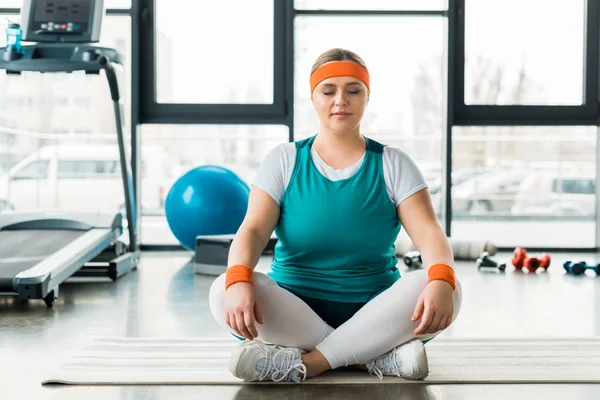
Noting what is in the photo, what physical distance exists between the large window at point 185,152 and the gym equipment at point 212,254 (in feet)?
4.17

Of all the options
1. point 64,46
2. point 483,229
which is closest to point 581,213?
point 483,229

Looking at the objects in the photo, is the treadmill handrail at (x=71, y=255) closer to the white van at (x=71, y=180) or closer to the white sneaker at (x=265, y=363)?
the white sneaker at (x=265, y=363)

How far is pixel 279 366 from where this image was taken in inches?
76.5

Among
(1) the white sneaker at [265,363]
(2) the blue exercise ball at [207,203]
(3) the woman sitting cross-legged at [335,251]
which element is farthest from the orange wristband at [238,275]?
(2) the blue exercise ball at [207,203]

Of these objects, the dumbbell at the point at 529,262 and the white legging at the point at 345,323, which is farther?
the dumbbell at the point at 529,262

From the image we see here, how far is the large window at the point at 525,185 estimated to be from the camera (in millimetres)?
5461

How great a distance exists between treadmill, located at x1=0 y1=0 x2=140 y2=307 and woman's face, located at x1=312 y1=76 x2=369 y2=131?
6.15 feet

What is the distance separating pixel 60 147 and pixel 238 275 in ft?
13.9

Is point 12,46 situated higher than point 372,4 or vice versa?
point 372,4

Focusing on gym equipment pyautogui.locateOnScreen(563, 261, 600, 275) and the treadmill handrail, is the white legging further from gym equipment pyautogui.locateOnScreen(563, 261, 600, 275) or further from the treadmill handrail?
gym equipment pyautogui.locateOnScreen(563, 261, 600, 275)

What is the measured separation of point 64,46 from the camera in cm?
391

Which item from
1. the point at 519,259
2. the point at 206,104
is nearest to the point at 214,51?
the point at 206,104

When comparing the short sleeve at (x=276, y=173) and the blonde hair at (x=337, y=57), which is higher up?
the blonde hair at (x=337, y=57)

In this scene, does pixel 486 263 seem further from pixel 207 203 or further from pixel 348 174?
pixel 348 174
